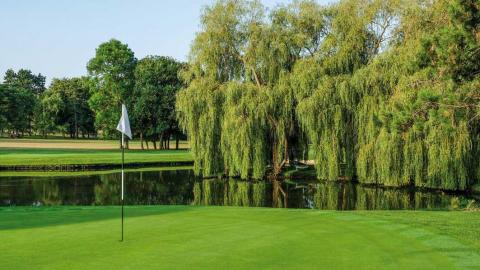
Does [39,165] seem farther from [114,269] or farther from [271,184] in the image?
[114,269]

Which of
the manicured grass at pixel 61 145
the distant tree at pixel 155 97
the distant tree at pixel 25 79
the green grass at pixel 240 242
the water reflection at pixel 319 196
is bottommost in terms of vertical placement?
the water reflection at pixel 319 196

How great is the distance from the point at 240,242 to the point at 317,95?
66.5ft

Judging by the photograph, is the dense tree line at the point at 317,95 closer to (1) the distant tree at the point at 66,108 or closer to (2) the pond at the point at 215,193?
(2) the pond at the point at 215,193

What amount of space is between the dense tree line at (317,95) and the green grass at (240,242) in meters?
12.2

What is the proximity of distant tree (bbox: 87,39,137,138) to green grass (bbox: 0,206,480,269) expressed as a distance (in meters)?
52.4

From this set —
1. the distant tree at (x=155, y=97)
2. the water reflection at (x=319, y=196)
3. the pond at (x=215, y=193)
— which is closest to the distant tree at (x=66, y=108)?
Result: the distant tree at (x=155, y=97)

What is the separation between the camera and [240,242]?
29.9 ft

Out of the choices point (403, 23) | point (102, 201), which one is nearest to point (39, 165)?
point (102, 201)

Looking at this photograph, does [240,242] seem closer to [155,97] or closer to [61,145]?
[155,97]

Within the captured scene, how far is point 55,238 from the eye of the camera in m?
9.55

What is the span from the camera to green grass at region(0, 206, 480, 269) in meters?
7.71

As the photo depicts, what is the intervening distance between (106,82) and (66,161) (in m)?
21.9

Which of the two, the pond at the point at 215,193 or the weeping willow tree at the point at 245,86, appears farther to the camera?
the weeping willow tree at the point at 245,86

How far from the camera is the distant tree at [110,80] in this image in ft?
209
